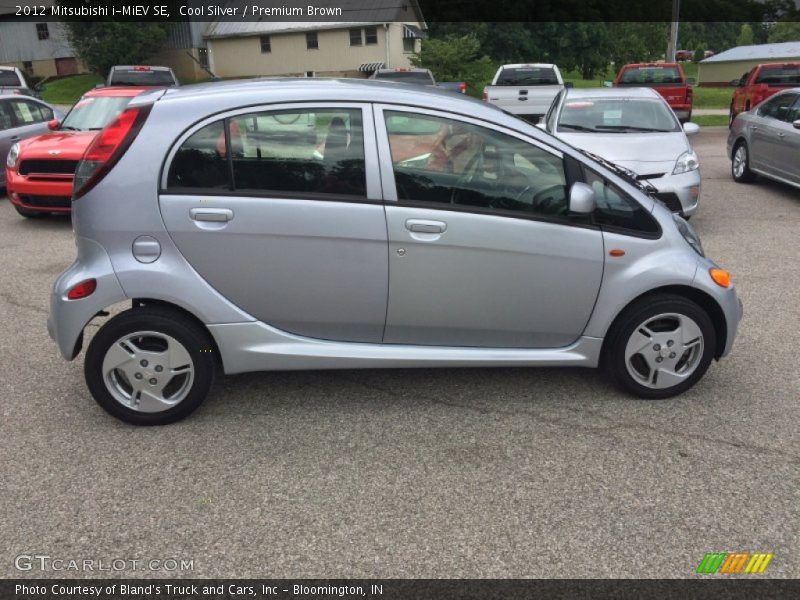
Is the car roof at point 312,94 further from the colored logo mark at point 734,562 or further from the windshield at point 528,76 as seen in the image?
the windshield at point 528,76

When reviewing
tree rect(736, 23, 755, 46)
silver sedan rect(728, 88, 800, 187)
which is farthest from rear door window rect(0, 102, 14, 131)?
tree rect(736, 23, 755, 46)

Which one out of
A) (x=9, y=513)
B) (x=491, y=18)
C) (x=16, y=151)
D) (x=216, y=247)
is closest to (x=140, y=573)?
(x=9, y=513)

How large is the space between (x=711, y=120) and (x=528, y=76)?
7996 millimetres

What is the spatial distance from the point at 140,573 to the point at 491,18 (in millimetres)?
55767

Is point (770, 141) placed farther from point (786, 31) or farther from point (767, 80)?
point (786, 31)

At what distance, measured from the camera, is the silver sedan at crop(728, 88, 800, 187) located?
33.7ft

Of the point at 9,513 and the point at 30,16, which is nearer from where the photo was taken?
the point at 9,513

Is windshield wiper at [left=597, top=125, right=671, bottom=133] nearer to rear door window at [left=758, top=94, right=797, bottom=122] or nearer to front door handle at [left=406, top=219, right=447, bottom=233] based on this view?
rear door window at [left=758, top=94, right=797, bottom=122]

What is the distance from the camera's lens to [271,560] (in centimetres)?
294

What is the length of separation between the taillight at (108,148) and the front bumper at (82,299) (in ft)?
1.01

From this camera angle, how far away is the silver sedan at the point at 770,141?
1026 centimetres

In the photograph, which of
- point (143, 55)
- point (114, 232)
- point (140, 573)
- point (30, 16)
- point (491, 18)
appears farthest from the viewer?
point (30, 16)

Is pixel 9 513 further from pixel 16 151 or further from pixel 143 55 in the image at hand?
pixel 143 55

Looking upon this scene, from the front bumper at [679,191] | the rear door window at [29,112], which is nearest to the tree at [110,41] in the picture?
the rear door window at [29,112]
